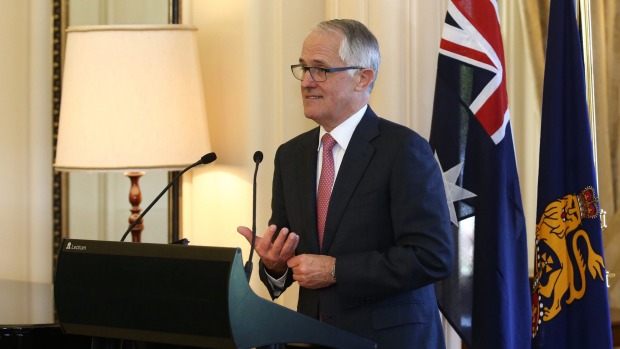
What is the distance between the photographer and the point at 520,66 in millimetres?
4797

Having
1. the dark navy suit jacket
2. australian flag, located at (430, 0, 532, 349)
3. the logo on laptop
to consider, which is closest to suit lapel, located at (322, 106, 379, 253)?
the dark navy suit jacket

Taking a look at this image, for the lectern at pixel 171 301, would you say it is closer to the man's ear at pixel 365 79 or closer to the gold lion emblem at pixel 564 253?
the man's ear at pixel 365 79

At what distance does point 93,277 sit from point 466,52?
1.79m

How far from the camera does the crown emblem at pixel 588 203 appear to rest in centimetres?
336

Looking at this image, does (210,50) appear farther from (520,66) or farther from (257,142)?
(520,66)

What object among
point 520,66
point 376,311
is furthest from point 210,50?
point 376,311

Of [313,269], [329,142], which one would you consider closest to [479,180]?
[329,142]

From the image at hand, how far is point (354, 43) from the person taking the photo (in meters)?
2.64

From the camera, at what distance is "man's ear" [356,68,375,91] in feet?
8.71

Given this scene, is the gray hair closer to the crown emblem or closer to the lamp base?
the crown emblem

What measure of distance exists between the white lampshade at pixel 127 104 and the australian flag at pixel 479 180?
960 mm

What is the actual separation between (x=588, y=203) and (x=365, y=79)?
1104 millimetres

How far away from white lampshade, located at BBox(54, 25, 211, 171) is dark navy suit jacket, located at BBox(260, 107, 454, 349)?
46.3 inches

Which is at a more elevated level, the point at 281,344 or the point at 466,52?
the point at 466,52
